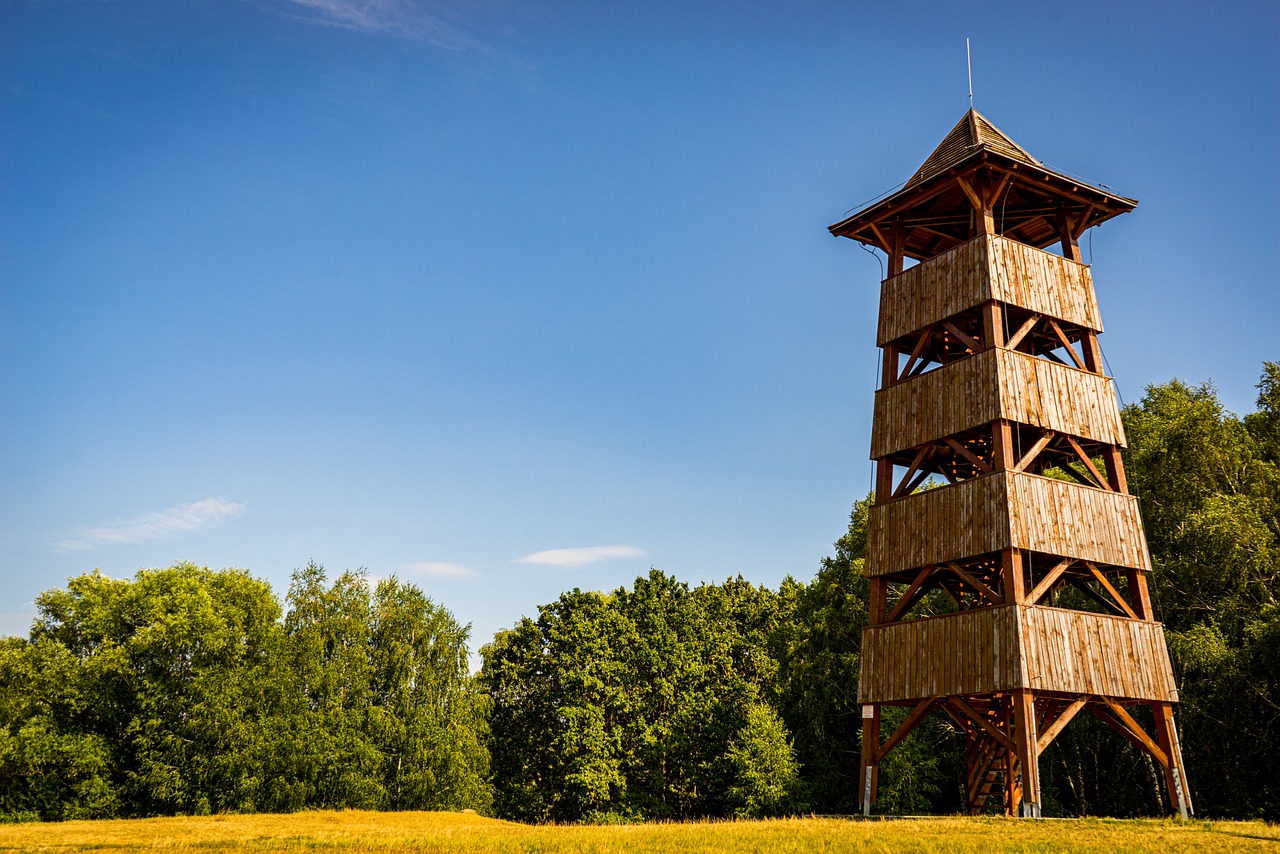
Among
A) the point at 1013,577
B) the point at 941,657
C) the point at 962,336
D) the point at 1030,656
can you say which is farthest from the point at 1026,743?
the point at 962,336

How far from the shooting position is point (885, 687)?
2694 cm

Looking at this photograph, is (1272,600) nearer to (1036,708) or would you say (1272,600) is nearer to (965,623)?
(1036,708)

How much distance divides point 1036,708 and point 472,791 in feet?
112

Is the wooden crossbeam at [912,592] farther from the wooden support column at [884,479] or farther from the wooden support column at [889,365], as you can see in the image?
the wooden support column at [889,365]

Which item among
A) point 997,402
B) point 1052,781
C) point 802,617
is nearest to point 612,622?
point 802,617

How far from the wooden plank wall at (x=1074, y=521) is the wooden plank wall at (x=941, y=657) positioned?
229cm

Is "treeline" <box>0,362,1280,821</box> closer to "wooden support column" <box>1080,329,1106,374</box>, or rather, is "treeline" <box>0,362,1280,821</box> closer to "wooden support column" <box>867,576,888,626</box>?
"wooden support column" <box>1080,329,1106,374</box>

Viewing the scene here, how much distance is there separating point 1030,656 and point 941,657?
2562 mm

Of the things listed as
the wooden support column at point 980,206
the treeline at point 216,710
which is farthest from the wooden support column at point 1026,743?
the treeline at point 216,710

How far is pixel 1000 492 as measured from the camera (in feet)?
82.4

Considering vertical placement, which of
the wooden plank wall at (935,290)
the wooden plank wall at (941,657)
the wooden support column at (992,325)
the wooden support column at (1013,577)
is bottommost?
the wooden plank wall at (941,657)

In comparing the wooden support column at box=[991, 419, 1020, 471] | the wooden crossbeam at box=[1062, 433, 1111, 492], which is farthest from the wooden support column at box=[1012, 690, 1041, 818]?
the wooden crossbeam at box=[1062, 433, 1111, 492]

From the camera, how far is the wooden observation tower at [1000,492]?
24469 mm

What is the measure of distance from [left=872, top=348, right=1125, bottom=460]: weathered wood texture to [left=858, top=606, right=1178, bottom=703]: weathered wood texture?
5232 millimetres
